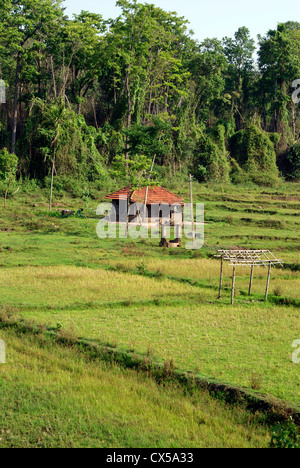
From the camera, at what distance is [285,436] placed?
6617 mm

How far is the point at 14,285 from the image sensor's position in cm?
1548

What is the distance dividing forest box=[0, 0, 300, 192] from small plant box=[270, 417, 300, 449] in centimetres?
2199

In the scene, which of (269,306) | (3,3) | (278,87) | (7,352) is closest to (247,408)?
(7,352)

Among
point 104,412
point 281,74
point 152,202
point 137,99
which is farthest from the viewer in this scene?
point 281,74

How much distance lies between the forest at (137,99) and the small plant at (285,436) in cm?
2199

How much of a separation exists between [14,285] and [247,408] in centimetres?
916

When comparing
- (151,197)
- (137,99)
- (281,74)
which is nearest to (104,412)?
(151,197)

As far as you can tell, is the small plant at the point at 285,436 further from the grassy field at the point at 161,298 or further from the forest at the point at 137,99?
the forest at the point at 137,99

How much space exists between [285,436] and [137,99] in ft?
121

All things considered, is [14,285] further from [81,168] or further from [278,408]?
[81,168]

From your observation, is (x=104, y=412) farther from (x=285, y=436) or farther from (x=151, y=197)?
(x=151, y=197)

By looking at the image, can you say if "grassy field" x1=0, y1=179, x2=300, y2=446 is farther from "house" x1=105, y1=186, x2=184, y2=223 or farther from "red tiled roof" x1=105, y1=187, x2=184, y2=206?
"red tiled roof" x1=105, y1=187, x2=184, y2=206

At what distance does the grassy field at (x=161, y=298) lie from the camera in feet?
32.7

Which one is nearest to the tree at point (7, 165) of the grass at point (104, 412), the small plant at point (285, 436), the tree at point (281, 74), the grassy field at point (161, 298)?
the grassy field at point (161, 298)
